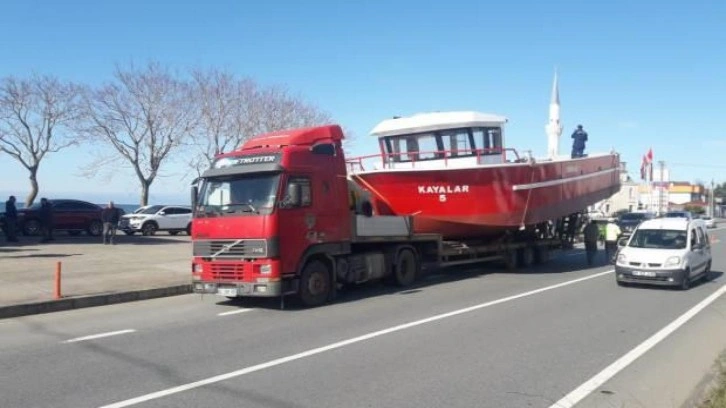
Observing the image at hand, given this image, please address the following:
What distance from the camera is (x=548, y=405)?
6.00 m

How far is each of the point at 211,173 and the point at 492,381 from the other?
7180 mm

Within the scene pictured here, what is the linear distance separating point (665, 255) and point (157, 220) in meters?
24.9

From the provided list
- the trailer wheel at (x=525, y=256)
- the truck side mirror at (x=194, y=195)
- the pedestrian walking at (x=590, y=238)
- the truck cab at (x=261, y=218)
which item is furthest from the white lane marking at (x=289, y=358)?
the pedestrian walking at (x=590, y=238)

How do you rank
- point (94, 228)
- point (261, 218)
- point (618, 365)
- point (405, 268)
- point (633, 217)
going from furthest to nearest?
point (633, 217), point (94, 228), point (405, 268), point (261, 218), point (618, 365)

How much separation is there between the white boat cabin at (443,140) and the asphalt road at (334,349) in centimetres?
495

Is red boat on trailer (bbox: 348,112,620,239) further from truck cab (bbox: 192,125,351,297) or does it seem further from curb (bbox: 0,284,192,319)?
curb (bbox: 0,284,192,319)

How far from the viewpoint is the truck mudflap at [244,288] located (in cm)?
1131

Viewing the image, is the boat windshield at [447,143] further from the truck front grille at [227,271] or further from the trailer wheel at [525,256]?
the truck front grille at [227,271]

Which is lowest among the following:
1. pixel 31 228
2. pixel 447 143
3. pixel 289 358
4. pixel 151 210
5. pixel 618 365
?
pixel 618 365

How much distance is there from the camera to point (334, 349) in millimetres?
8266

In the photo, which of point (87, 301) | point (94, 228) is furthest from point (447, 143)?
point (94, 228)

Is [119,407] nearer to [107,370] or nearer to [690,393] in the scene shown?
[107,370]

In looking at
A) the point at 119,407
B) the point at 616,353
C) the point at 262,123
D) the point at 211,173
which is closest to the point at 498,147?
the point at 211,173

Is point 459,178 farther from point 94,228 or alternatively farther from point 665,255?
point 94,228
